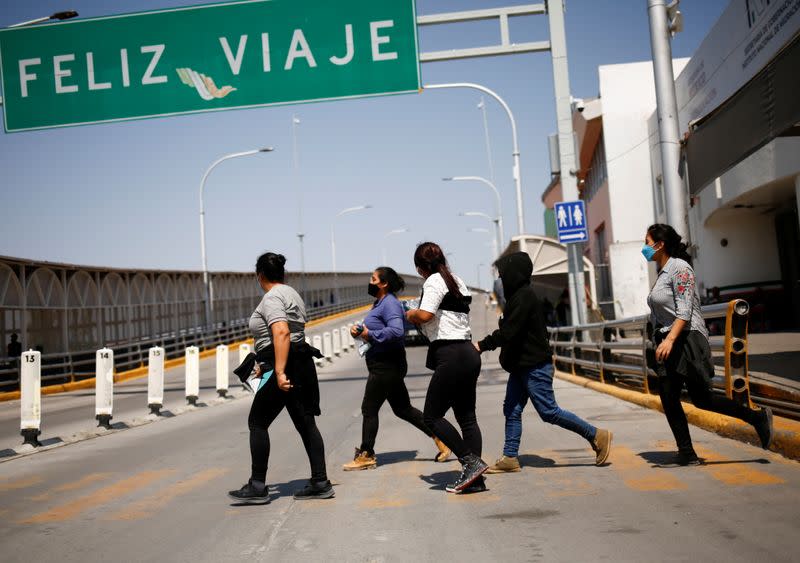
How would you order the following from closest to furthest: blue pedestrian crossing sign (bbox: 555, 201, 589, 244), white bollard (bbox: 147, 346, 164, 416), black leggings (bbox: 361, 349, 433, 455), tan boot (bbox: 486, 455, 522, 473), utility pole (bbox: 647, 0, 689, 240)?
tan boot (bbox: 486, 455, 522, 473), black leggings (bbox: 361, 349, 433, 455), utility pole (bbox: 647, 0, 689, 240), white bollard (bbox: 147, 346, 164, 416), blue pedestrian crossing sign (bbox: 555, 201, 589, 244)

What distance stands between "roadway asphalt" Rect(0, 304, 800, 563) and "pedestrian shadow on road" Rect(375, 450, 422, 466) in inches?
0.5

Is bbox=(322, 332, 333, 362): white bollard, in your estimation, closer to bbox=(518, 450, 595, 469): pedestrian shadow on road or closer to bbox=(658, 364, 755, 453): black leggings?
bbox=(518, 450, 595, 469): pedestrian shadow on road

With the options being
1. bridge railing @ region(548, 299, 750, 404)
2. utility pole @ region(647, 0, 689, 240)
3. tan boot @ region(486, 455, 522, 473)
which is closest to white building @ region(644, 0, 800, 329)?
utility pole @ region(647, 0, 689, 240)

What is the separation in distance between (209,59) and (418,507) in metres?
10.4

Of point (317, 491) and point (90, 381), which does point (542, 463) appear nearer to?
point (317, 491)

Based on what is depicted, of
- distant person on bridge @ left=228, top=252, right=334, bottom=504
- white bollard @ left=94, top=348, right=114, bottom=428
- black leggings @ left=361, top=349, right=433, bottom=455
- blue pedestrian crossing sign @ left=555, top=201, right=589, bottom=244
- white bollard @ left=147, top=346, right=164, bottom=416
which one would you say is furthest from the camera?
blue pedestrian crossing sign @ left=555, top=201, right=589, bottom=244

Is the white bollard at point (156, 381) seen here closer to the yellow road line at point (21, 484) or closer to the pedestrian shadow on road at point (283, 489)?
the yellow road line at point (21, 484)

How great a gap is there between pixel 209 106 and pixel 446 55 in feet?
13.0

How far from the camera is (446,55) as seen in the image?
13.8 m

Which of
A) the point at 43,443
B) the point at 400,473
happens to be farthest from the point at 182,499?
the point at 43,443

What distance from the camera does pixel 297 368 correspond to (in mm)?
6254

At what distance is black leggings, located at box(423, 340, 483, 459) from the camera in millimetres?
6266

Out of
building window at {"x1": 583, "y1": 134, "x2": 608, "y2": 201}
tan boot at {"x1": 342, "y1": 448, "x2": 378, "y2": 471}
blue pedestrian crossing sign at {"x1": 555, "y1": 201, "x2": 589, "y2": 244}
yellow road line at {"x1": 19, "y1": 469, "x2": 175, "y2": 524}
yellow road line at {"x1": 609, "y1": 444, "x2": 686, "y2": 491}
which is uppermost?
building window at {"x1": 583, "y1": 134, "x2": 608, "y2": 201}

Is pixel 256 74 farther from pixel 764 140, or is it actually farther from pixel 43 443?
pixel 764 140
